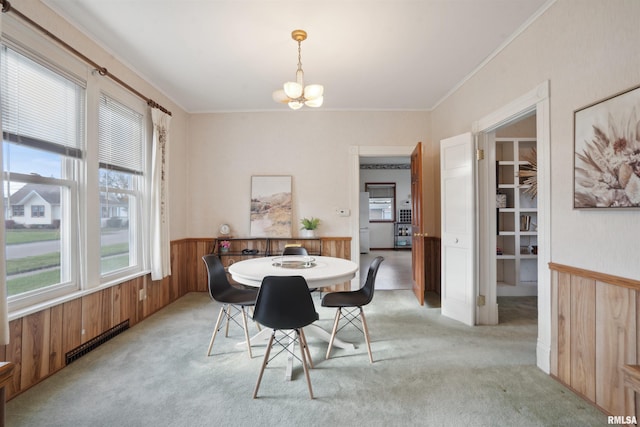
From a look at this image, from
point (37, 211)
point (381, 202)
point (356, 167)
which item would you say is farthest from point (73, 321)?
point (381, 202)

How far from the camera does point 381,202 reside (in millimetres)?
9742

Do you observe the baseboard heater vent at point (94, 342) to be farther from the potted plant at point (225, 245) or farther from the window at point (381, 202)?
the window at point (381, 202)

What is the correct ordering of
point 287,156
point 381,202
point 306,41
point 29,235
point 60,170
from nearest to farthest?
1. point 29,235
2. point 60,170
3. point 306,41
4. point 287,156
5. point 381,202

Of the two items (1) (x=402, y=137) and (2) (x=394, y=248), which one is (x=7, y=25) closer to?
(1) (x=402, y=137)

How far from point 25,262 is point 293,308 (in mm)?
1991

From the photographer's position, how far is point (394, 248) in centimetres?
965

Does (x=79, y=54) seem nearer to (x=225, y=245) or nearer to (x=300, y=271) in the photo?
(x=300, y=271)

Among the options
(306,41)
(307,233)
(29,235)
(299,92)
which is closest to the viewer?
(29,235)

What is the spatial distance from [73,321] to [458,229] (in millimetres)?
3803

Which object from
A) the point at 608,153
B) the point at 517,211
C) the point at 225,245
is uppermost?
the point at 608,153

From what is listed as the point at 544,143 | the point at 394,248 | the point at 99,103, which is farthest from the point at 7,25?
the point at 394,248

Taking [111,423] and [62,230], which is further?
[62,230]

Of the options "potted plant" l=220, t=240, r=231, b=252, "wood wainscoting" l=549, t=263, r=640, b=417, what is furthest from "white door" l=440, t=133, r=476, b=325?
"potted plant" l=220, t=240, r=231, b=252

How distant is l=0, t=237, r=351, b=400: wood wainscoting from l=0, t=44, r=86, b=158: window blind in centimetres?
126
